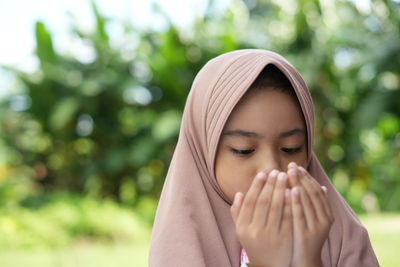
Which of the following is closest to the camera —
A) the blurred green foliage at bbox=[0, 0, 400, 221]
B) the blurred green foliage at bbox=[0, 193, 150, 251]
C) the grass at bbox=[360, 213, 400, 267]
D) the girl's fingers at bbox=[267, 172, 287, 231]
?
the girl's fingers at bbox=[267, 172, 287, 231]

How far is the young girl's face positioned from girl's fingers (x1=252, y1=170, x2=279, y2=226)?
9cm

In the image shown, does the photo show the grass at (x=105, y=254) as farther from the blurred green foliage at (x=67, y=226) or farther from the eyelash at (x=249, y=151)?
the eyelash at (x=249, y=151)

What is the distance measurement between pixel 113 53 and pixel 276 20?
9.20 ft

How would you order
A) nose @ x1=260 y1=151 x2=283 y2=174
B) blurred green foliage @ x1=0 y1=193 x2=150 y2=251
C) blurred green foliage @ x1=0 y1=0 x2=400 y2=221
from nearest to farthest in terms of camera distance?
nose @ x1=260 y1=151 x2=283 y2=174, blurred green foliage @ x1=0 y1=193 x2=150 y2=251, blurred green foliage @ x1=0 y1=0 x2=400 y2=221

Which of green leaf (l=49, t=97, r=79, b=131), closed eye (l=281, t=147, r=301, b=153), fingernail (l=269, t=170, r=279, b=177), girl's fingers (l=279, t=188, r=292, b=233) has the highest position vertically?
green leaf (l=49, t=97, r=79, b=131)

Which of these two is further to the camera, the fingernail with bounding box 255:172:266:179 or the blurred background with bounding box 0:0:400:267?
the blurred background with bounding box 0:0:400:267

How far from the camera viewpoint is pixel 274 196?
1.40 m

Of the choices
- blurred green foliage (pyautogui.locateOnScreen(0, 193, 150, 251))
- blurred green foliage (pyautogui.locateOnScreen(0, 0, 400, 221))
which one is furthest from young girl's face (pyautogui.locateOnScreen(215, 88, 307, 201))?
blurred green foliage (pyautogui.locateOnScreen(0, 0, 400, 221))

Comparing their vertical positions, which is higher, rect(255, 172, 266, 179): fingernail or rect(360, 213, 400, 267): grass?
rect(255, 172, 266, 179): fingernail

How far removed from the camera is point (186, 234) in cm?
156

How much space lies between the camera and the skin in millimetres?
1400

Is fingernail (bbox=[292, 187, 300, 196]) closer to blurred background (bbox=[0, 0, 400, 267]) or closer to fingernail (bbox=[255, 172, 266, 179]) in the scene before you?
fingernail (bbox=[255, 172, 266, 179])

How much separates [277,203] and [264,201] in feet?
0.11

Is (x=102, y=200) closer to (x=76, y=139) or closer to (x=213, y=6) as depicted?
(x=76, y=139)
